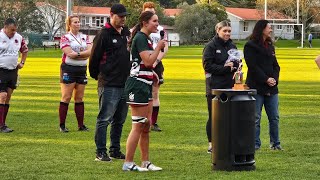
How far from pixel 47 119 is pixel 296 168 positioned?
25.3 feet

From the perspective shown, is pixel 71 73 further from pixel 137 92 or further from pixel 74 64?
pixel 137 92

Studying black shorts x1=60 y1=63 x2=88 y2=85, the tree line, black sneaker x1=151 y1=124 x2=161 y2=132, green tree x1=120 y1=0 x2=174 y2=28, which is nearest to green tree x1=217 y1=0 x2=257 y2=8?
the tree line

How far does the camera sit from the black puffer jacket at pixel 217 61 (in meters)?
12.3

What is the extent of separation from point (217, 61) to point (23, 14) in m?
85.4

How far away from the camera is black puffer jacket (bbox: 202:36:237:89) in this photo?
12.3m

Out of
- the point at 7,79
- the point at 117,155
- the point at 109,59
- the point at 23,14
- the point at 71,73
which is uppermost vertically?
the point at 109,59

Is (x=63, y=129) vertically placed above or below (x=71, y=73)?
below

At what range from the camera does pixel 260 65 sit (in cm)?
1291

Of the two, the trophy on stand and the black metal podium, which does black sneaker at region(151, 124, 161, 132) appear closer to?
the trophy on stand

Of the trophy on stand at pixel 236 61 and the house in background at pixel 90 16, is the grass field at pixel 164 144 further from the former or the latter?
the house in background at pixel 90 16

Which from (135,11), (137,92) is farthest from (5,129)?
(135,11)

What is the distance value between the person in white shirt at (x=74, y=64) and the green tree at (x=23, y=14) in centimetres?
7472

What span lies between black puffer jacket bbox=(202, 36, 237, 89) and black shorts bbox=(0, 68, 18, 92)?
4.97m

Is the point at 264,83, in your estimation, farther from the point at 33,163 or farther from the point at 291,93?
the point at 291,93
